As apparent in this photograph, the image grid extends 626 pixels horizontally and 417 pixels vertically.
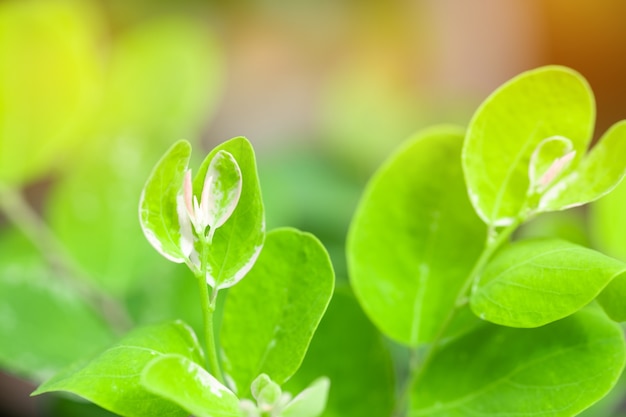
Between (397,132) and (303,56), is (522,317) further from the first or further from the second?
(303,56)

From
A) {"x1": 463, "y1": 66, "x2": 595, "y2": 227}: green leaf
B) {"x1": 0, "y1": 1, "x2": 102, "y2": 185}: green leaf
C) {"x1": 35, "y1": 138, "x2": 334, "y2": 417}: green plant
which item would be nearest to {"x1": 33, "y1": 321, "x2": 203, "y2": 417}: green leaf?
{"x1": 35, "y1": 138, "x2": 334, "y2": 417}: green plant

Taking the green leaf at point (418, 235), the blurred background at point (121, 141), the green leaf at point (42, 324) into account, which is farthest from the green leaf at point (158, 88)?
the green leaf at point (418, 235)

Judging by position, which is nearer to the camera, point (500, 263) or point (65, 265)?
point (500, 263)

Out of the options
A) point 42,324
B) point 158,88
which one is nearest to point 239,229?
point 42,324

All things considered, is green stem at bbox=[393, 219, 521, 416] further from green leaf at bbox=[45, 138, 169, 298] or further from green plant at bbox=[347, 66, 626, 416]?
green leaf at bbox=[45, 138, 169, 298]

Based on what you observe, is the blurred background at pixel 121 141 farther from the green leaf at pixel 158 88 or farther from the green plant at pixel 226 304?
the green plant at pixel 226 304

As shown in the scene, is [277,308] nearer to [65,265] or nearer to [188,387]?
[188,387]
